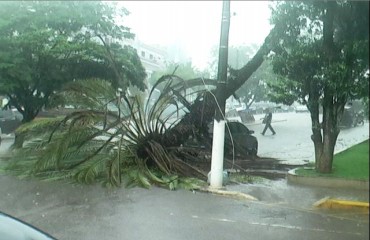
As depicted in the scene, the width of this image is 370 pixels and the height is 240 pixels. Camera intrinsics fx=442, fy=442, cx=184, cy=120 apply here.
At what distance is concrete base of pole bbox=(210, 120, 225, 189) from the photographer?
676 centimetres

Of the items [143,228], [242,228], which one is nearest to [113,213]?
[143,228]

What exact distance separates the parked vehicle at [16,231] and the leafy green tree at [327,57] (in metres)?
1.75

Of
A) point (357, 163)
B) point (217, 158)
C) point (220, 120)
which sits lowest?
point (217, 158)

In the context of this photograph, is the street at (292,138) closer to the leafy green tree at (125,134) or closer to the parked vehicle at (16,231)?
the leafy green tree at (125,134)

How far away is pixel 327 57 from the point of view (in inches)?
104

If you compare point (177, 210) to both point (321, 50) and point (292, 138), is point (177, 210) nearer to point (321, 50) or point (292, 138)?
point (292, 138)

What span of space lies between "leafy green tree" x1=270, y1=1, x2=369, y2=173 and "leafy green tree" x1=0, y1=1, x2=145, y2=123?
565 centimetres

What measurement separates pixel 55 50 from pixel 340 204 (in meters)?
7.66

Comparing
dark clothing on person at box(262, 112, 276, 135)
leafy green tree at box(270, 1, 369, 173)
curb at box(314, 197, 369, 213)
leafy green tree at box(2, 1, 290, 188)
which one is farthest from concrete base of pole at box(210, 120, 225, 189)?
curb at box(314, 197, 369, 213)

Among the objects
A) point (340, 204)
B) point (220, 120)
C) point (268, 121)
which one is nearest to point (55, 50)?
point (220, 120)

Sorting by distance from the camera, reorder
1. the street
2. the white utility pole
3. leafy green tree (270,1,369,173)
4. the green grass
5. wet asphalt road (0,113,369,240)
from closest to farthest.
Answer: the green grass → leafy green tree (270,1,369,173) → the street → wet asphalt road (0,113,369,240) → the white utility pole

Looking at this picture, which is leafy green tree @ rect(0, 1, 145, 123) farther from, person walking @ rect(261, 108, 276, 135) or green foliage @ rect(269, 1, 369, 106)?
green foliage @ rect(269, 1, 369, 106)

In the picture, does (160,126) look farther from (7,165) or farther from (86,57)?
(7,165)

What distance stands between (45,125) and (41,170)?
88 centimetres
